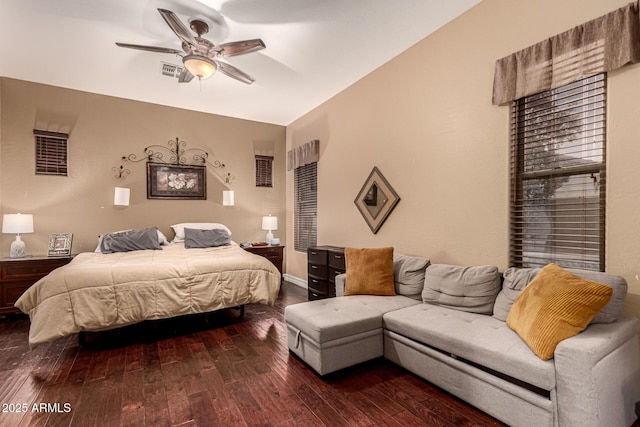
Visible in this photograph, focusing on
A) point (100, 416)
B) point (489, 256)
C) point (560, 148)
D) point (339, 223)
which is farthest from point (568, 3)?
point (100, 416)

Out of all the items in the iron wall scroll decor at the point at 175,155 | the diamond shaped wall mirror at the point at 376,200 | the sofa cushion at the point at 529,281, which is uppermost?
the iron wall scroll decor at the point at 175,155

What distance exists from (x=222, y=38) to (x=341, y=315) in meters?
2.98

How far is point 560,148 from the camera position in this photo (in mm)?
2287

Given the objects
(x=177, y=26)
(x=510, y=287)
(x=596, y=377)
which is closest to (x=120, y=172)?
(x=177, y=26)

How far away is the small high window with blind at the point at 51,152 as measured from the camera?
4309 mm

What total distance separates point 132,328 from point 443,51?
4.50 metres

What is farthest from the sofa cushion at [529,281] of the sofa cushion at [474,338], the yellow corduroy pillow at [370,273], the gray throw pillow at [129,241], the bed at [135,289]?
the gray throw pillow at [129,241]

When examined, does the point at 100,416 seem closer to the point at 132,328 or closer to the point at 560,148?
the point at 132,328

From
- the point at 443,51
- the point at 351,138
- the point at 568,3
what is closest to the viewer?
the point at 568,3

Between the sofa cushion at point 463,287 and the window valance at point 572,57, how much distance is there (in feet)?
4.71

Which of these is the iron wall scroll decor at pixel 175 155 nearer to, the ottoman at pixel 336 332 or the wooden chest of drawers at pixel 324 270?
the wooden chest of drawers at pixel 324 270

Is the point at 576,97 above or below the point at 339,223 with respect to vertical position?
above

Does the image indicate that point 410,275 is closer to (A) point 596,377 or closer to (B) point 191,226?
(A) point 596,377

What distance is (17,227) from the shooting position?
150 inches
